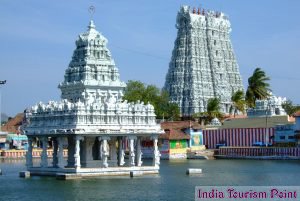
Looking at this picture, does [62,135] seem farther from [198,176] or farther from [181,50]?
[181,50]

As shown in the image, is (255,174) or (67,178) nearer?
Answer: (67,178)

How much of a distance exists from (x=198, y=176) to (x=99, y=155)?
8455mm

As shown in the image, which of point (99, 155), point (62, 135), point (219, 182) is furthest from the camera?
point (99, 155)

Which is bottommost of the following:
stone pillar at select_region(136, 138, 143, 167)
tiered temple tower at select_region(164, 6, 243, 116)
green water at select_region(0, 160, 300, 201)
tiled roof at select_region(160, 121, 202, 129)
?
green water at select_region(0, 160, 300, 201)

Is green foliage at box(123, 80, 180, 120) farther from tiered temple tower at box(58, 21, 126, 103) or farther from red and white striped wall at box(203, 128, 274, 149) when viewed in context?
tiered temple tower at box(58, 21, 126, 103)

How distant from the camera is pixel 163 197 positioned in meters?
43.9

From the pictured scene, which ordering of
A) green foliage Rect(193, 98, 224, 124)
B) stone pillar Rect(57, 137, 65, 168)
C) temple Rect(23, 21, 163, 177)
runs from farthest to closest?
green foliage Rect(193, 98, 224, 124), stone pillar Rect(57, 137, 65, 168), temple Rect(23, 21, 163, 177)

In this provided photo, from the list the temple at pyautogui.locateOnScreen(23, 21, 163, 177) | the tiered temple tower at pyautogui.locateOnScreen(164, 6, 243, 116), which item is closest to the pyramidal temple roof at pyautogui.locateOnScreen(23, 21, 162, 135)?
the temple at pyautogui.locateOnScreen(23, 21, 163, 177)

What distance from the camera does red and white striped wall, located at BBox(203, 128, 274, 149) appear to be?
327ft

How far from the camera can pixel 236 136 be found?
10369 cm

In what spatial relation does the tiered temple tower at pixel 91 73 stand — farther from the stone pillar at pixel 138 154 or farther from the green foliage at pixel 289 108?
the green foliage at pixel 289 108

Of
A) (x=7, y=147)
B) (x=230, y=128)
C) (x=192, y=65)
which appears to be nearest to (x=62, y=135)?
(x=230, y=128)

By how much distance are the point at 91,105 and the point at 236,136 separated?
5139cm

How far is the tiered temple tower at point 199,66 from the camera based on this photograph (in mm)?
131375
